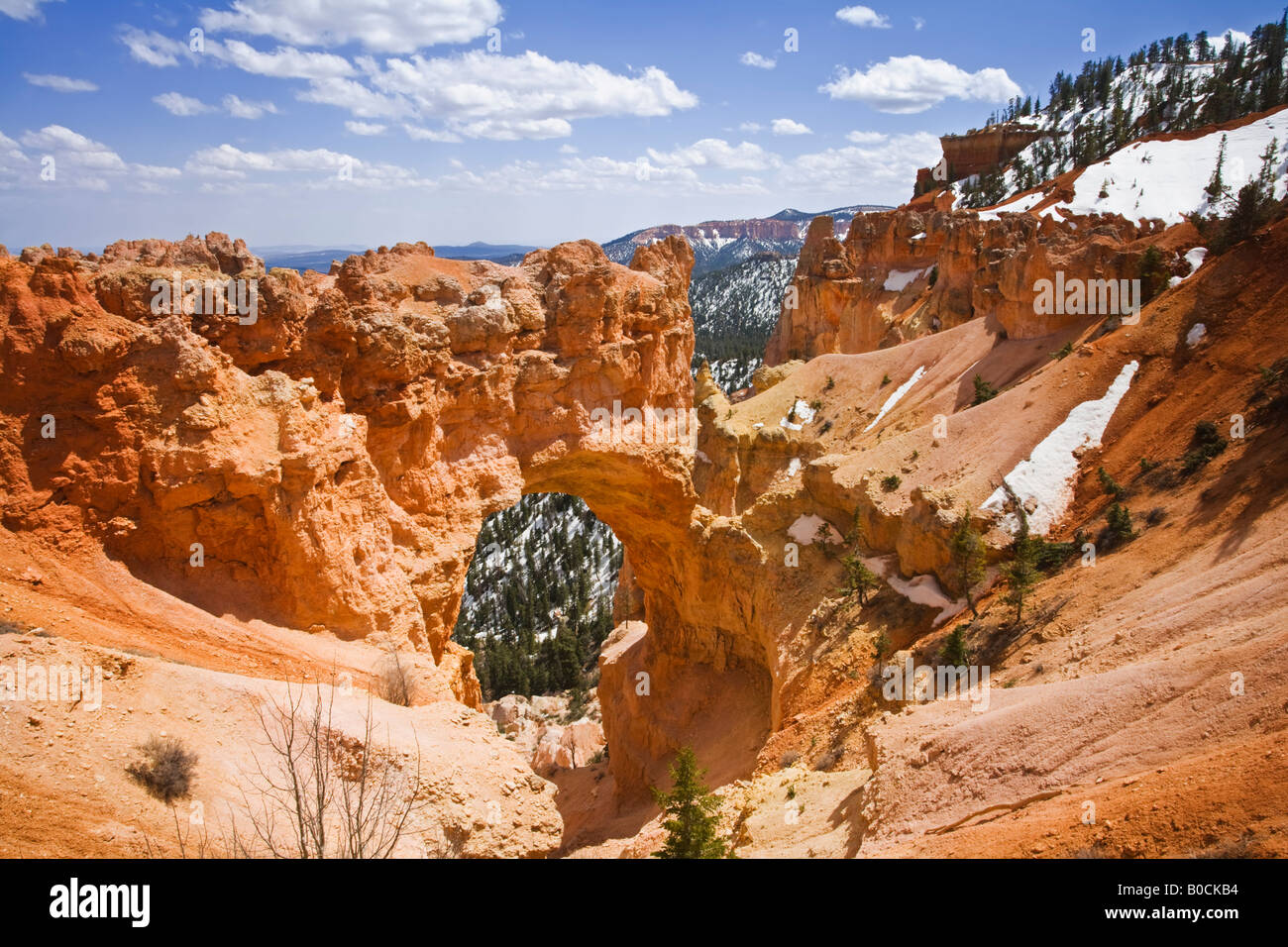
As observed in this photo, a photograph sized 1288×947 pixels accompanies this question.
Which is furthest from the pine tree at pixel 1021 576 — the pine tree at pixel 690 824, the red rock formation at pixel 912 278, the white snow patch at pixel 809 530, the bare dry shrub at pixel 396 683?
the red rock formation at pixel 912 278

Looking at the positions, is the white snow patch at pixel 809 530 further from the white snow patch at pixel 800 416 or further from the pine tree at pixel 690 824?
the white snow patch at pixel 800 416

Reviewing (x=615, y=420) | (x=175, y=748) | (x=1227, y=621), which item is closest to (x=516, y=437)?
(x=615, y=420)

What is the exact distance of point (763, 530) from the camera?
27531mm

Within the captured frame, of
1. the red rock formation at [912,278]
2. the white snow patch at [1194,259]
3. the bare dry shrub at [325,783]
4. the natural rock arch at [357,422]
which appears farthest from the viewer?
the red rock formation at [912,278]

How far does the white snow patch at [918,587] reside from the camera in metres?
21.8

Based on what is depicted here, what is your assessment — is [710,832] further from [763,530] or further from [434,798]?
[763,530]

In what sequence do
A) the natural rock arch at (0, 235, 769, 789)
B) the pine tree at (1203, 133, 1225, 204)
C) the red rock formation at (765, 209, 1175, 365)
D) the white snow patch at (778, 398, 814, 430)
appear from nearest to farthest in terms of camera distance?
the natural rock arch at (0, 235, 769, 789), the red rock formation at (765, 209, 1175, 365), the white snow patch at (778, 398, 814, 430), the pine tree at (1203, 133, 1225, 204)

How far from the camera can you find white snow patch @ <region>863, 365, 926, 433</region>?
151 ft

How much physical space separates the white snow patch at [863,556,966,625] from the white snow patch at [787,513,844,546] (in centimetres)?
174

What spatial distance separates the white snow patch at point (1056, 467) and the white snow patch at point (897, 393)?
19790 millimetres

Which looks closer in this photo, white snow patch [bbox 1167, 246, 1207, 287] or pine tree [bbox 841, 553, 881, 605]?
pine tree [bbox 841, 553, 881, 605]

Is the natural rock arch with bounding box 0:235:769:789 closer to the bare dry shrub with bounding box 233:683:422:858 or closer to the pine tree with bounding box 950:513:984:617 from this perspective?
the bare dry shrub with bounding box 233:683:422:858

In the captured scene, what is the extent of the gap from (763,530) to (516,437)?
10.3 metres

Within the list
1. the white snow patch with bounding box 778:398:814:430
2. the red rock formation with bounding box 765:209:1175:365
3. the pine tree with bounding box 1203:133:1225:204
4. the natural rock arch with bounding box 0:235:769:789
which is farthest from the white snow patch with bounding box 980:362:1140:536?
the pine tree with bounding box 1203:133:1225:204
